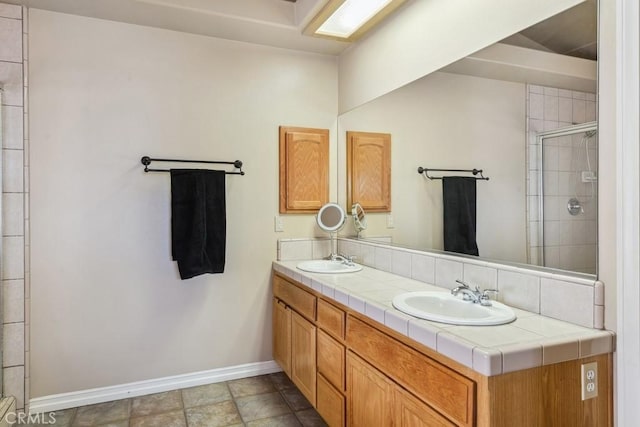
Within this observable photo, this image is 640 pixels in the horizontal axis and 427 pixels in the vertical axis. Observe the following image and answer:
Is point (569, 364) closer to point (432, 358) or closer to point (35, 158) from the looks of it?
point (432, 358)

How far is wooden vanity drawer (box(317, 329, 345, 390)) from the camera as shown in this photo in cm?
195

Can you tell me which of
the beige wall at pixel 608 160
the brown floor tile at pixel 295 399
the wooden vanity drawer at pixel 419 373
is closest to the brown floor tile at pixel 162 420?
the brown floor tile at pixel 295 399

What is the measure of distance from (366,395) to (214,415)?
3.75 feet

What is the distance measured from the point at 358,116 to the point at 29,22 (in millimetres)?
2100

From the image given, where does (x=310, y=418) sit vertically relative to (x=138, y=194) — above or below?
below

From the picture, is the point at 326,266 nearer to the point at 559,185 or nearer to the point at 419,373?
the point at 419,373

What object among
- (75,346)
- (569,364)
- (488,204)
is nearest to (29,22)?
(75,346)

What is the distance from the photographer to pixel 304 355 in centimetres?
238

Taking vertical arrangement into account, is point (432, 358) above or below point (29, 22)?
below

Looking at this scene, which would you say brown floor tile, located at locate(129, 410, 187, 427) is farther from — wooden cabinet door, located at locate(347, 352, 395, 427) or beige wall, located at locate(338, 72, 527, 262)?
beige wall, located at locate(338, 72, 527, 262)

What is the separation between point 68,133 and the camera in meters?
2.46

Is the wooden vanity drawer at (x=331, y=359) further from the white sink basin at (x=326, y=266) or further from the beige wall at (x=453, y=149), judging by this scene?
Result: the beige wall at (x=453, y=149)

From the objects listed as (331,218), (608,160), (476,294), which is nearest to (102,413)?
(331,218)

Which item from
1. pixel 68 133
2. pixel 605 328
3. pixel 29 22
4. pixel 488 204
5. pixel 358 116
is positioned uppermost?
pixel 29 22
